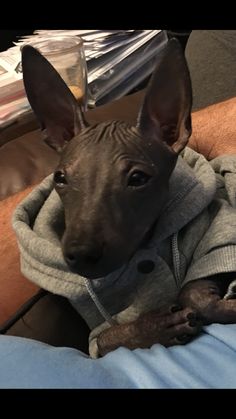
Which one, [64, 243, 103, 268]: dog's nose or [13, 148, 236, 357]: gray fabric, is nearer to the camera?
[64, 243, 103, 268]: dog's nose

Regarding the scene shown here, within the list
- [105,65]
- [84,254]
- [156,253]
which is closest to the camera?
[84,254]

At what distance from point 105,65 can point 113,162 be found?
1.01 meters

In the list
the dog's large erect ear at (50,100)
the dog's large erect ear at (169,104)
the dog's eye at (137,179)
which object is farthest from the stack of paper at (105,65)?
the dog's eye at (137,179)

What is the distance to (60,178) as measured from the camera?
34.4 inches

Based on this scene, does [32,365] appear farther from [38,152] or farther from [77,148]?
[38,152]

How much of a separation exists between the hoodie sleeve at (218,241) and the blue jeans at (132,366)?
0.35 feet

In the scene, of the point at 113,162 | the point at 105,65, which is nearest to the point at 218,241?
the point at 113,162

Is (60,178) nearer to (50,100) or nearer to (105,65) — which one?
(50,100)

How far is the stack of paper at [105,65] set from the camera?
1693 mm

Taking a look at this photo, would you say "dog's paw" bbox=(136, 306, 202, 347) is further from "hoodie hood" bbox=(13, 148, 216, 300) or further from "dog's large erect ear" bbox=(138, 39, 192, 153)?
"dog's large erect ear" bbox=(138, 39, 192, 153)

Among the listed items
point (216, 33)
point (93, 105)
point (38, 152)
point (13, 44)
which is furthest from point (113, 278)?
point (13, 44)

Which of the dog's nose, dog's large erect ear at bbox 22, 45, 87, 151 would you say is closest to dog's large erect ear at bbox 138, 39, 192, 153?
dog's large erect ear at bbox 22, 45, 87, 151

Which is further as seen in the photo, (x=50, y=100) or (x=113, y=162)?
(x=50, y=100)

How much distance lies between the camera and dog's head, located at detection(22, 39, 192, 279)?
77cm
